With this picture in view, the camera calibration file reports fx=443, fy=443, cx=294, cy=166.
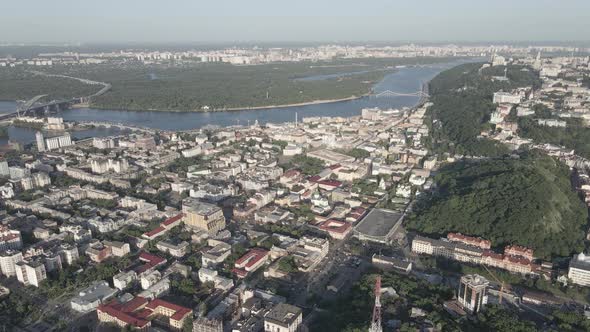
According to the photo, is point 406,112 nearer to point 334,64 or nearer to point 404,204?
point 404,204

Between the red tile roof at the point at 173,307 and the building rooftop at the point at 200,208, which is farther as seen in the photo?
the building rooftop at the point at 200,208

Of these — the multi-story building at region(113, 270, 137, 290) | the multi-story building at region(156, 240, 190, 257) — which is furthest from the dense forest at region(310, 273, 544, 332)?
the multi-story building at region(113, 270, 137, 290)

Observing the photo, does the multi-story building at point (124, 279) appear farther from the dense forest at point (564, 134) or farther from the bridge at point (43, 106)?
the bridge at point (43, 106)

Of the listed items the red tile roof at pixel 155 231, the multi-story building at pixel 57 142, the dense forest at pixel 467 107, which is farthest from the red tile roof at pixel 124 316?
the dense forest at pixel 467 107

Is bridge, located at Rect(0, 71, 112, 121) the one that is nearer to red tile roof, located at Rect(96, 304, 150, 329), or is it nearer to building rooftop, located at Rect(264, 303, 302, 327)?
red tile roof, located at Rect(96, 304, 150, 329)

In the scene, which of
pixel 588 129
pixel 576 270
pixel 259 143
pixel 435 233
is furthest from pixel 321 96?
pixel 576 270

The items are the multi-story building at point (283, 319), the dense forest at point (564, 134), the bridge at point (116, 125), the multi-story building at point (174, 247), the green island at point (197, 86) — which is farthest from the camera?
the green island at point (197, 86)

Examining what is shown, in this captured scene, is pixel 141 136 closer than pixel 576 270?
No
